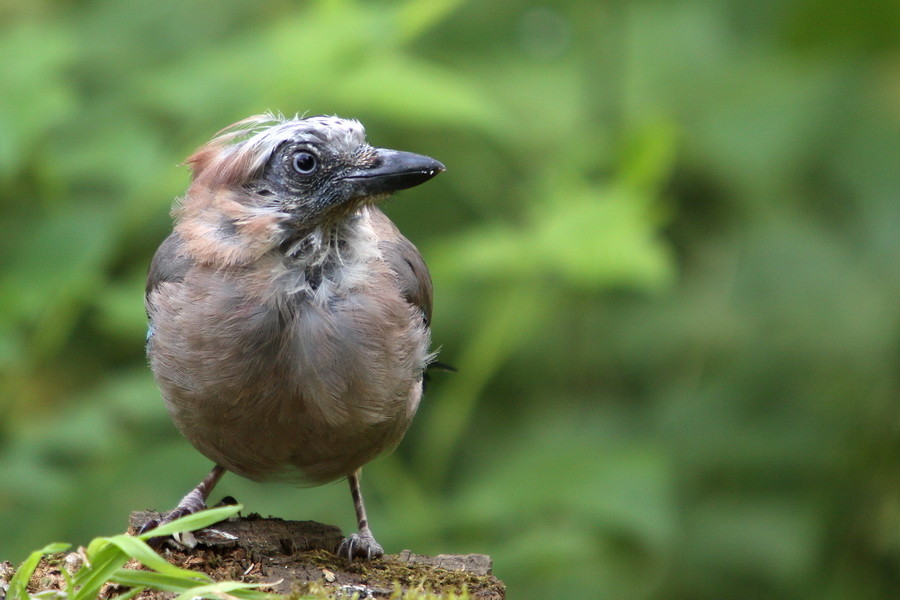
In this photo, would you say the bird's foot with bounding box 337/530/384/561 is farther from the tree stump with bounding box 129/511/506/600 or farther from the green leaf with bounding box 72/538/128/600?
the green leaf with bounding box 72/538/128/600

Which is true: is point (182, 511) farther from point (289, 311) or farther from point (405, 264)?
point (405, 264)

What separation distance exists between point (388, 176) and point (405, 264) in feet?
1.99

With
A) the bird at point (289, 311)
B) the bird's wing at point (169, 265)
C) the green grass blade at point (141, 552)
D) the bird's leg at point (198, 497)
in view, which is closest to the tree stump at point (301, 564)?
the bird at point (289, 311)

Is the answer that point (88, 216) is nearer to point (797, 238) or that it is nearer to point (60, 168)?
point (60, 168)

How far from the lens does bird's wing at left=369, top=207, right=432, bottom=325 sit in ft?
14.7

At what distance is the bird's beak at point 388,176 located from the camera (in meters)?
4.07

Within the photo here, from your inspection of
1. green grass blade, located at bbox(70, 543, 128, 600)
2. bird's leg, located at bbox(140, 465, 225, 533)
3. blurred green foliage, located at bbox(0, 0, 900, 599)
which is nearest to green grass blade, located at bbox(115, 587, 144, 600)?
green grass blade, located at bbox(70, 543, 128, 600)

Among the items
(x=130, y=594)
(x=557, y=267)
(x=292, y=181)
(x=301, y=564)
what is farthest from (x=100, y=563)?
(x=557, y=267)

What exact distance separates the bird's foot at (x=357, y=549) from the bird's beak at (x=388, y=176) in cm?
136

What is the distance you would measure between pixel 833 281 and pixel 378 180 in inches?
140

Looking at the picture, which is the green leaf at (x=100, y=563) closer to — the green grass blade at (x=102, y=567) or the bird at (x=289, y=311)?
the green grass blade at (x=102, y=567)

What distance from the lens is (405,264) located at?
4598mm

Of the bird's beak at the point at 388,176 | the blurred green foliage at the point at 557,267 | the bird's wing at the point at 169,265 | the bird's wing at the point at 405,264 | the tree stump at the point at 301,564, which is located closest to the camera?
the tree stump at the point at 301,564

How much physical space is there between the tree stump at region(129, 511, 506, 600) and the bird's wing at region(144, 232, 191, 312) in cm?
90
